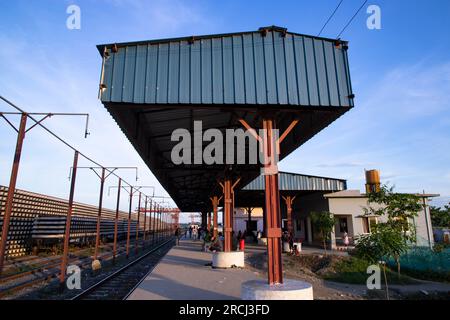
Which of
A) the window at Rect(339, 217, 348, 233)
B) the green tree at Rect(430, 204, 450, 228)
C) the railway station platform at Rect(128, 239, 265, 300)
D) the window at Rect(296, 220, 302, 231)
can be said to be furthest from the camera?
the green tree at Rect(430, 204, 450, 228)

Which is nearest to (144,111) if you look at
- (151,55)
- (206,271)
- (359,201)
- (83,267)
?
(151,55)

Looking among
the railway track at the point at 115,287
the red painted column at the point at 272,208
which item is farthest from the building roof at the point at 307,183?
the red painted column at the point at 272,208

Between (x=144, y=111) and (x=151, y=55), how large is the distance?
194 centimetres

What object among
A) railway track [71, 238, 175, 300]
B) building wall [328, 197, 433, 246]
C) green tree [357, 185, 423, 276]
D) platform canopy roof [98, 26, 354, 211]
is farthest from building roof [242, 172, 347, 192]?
platform canopy roof [98, 26, 354, 211]

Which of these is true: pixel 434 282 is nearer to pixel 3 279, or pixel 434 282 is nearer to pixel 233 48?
pixel 233 48

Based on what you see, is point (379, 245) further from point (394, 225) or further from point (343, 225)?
point (343, 225)

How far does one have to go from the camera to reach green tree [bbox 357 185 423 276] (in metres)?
9.54

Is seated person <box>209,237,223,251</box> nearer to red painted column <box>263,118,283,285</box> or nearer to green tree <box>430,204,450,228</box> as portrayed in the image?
red painted column <box>263,118,283,285</box>

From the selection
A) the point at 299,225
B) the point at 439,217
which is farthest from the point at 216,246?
the point at 439,217

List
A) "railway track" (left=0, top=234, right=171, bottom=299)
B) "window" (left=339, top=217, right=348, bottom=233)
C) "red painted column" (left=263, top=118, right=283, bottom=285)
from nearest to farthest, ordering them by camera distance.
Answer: "red painted column" (left=263, top=118, right=283, bottom=285)
"railway track" (left=0, top=234, right=171, bottom=299)
"window" (left=339, top=217, right=348, bottom=233)

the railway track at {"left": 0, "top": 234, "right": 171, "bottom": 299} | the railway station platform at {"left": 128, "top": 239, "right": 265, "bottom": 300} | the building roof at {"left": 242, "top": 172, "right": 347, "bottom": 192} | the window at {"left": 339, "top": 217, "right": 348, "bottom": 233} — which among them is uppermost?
the building roof at {"left": 242, "top": 172, "right": 347, "bottom": 192}

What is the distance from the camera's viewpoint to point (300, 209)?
35156 mm

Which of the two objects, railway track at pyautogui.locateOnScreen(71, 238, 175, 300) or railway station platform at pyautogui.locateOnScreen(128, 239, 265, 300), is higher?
railway station platform at pyautogui.locateOnScreen(128, 239, 265, 300)

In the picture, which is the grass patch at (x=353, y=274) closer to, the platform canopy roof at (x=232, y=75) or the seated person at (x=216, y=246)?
the seated person at (x=216, y=246)
